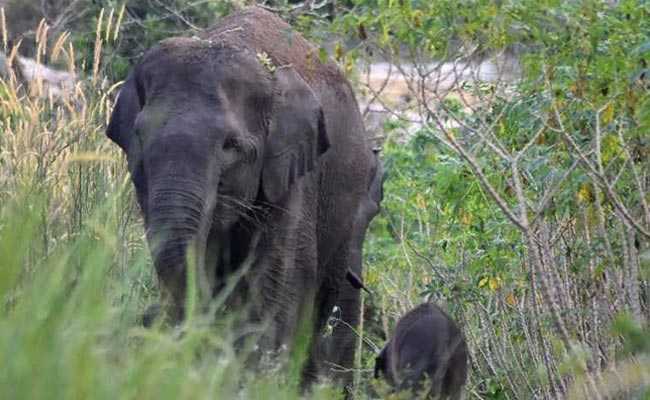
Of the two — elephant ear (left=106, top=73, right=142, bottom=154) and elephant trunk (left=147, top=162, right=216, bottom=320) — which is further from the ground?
elephant ear (left=106, top=73, right=142, bottom=154)

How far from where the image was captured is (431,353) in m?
9.37

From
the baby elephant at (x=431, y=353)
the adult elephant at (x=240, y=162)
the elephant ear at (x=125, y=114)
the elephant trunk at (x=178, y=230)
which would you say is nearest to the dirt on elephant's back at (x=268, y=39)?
the adult elephant at (x=240, y=162)

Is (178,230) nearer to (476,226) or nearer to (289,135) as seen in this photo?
(289,135)

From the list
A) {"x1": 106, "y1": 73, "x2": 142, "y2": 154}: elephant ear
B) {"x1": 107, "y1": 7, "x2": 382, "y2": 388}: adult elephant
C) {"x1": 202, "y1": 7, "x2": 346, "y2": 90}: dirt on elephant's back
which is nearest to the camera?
{"x1": 107, "y1": 7, "x2": 382, "y2": 388}: adult elephant

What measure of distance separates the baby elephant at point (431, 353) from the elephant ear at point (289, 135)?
3.27 feet

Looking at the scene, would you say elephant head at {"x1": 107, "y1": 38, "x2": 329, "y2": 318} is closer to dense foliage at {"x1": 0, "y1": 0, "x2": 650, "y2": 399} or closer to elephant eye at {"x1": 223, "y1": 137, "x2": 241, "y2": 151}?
elephant eye at {"x1": 223, "y1": 137, "x2": 241, "y2": 151}

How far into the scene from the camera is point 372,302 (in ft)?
43.9

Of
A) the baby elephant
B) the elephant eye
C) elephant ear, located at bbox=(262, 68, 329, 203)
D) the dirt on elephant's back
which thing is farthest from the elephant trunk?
the baby elephant

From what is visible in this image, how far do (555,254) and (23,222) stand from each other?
3.77 m

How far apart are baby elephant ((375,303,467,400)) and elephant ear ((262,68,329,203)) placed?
1.00 m

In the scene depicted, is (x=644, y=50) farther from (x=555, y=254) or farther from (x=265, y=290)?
(x=265, y=290)

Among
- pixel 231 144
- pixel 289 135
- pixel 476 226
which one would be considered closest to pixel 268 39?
pixel 289 135

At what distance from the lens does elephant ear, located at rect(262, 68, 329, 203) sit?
9.25 m

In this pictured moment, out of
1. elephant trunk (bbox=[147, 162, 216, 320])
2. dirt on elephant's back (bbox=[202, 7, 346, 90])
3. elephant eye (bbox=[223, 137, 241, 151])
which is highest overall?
dirt on elephant's back (bbox=[202, 7, 346, 90])
